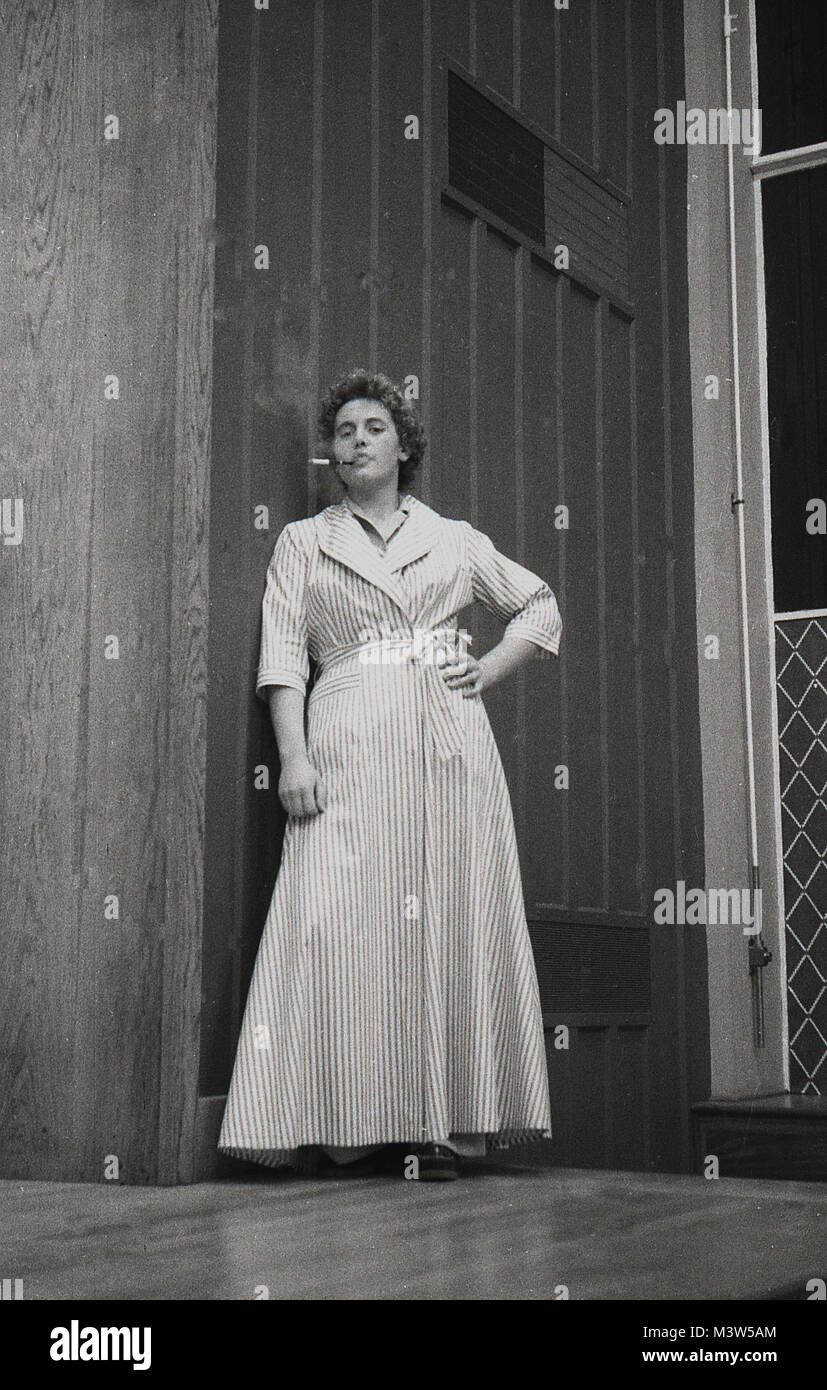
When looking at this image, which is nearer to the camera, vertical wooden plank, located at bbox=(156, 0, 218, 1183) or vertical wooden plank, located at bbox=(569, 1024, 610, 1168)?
vertical wooden plank, located at bbox=(156, 0, 218, 1183)

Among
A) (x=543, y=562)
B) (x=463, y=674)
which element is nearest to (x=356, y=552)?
(x=463, y=674)

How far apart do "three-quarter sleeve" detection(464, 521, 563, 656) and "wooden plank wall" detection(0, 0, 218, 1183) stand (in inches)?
24.1

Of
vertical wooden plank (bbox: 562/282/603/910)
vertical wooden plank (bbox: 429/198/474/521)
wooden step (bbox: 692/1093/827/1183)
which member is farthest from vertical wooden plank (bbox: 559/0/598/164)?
wooden step (bbox: 692/1093/827/1183)

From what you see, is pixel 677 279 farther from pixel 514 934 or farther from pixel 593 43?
pixel 514 934

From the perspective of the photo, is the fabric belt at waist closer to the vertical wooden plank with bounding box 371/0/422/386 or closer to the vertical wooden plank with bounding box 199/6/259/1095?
the vertical wooden plank with bounding box 199/6/259/1095

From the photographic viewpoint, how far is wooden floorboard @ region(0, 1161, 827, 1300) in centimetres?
194

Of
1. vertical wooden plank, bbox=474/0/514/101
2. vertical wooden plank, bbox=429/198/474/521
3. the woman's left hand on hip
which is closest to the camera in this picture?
the woman's left hand on hip

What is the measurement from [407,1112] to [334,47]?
2.39m

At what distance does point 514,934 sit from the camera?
3.28 meters

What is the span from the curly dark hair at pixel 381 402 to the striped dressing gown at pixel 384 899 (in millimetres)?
181

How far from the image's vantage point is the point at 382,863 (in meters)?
3.17

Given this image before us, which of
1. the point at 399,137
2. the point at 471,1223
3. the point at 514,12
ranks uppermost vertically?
the point at 514,12
